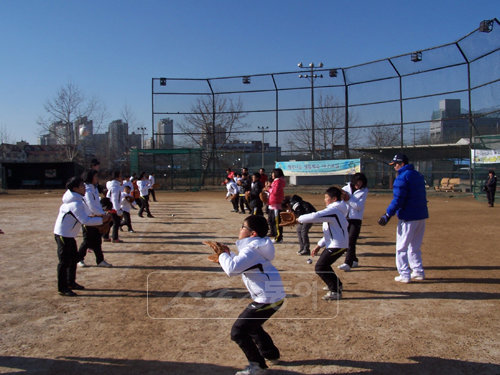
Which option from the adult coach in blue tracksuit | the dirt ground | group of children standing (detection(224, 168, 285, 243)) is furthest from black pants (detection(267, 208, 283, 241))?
the adult coach in blue tracksuit

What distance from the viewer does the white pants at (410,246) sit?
6531mm

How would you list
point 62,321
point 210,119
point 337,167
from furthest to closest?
point 210,119 → point 337,167 → point 62,321

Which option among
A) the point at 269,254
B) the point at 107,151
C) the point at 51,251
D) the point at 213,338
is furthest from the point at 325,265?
the point at 107,151

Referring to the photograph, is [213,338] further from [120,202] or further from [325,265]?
[120,202]

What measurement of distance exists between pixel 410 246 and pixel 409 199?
2.52ft

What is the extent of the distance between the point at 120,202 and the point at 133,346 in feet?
21.5

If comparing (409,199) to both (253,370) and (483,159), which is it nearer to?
(253,370)

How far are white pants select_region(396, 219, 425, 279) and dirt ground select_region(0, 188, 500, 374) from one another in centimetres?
24

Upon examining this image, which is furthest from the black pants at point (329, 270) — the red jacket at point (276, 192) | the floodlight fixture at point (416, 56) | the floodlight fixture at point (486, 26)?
the floodlight fixture at point (416, 56)

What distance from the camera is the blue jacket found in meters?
6.47

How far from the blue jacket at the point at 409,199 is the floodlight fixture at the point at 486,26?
51.4 feet

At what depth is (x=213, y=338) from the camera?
4.47 meters

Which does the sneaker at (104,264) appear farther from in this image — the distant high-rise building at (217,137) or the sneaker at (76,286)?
the distant high-rise building at (217,137)

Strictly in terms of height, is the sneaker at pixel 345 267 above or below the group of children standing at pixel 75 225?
below
